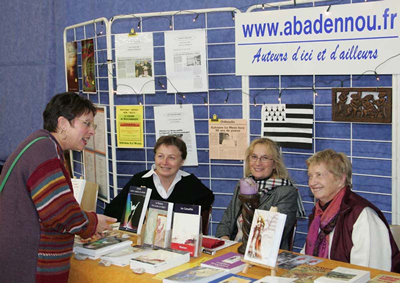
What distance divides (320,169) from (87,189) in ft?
5.93

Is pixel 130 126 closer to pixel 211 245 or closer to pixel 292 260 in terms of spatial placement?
pixel 211 245

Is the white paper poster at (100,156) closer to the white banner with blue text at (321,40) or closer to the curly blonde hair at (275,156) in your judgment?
the white banner with blue text at (321,40)

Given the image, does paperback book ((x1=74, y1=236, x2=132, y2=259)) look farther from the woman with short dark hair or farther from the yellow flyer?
the yellow flyer

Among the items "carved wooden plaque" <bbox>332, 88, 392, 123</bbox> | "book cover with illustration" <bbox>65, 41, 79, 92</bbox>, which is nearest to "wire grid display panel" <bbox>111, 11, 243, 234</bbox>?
"book cover with illustration" <bbox>65, 41, 79, 92</bbox>

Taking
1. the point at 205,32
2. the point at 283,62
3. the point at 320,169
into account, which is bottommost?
the point at 320,169

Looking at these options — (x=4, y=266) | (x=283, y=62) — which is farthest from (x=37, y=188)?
(x=283, y=62)

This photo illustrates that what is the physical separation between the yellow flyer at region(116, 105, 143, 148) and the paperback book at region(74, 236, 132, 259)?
1.53 meters

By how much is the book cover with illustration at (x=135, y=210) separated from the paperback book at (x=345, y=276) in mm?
1172

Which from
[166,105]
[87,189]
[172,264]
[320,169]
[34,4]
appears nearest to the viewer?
[172,264]

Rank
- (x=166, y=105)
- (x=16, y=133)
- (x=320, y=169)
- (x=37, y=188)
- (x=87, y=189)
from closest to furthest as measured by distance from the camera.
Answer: (x=37, y=188) < (x=320, y=169) < (x=87, y=189) < (x=166, y=105) < (x=16, y=133)

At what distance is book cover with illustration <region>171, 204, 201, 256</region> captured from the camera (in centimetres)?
278

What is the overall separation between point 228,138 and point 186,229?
1455 mm

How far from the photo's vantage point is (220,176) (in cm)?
446

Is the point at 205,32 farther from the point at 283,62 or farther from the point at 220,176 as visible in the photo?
the point at 220,176
